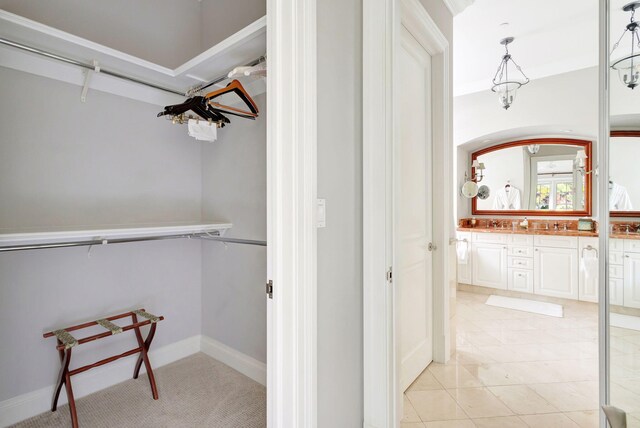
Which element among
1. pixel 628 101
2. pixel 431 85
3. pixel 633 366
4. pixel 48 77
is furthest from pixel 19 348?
pixel 431 85

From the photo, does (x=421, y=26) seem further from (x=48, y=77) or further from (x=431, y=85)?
(x=48, y=77)

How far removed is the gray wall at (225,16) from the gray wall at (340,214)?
40.7 inches

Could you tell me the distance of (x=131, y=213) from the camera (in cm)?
213

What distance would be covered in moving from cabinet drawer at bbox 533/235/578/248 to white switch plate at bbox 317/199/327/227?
396 centimetres

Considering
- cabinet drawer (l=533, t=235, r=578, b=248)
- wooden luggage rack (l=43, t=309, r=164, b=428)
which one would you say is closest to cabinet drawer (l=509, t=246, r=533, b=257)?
cabinet drawer (l=533, t=235, r=578, b=248)

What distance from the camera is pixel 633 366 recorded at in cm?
102

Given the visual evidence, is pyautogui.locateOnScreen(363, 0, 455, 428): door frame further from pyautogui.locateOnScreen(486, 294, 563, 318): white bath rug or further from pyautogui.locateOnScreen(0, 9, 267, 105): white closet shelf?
pyautogui.locateOnScreen(486, 294, 563, 318): white bath rug

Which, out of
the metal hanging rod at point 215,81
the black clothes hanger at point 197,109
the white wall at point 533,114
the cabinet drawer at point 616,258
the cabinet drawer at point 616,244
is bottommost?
the cabinet drawer at point 616,258

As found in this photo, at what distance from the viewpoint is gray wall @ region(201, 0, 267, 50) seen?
7.09 ft

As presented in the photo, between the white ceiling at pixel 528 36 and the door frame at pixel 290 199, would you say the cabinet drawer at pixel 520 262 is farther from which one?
the door frame at pixel 290 199

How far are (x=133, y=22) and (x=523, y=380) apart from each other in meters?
3.70

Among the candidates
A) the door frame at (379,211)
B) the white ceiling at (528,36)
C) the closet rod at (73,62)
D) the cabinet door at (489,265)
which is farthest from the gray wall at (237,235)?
the cabinet door at (489,265)

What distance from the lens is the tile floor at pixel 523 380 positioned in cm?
110

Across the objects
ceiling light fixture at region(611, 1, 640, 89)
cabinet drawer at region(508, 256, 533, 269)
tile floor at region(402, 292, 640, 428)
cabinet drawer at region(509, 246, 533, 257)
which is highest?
ceiling light fixture at region(611, 1, 640, 89)
